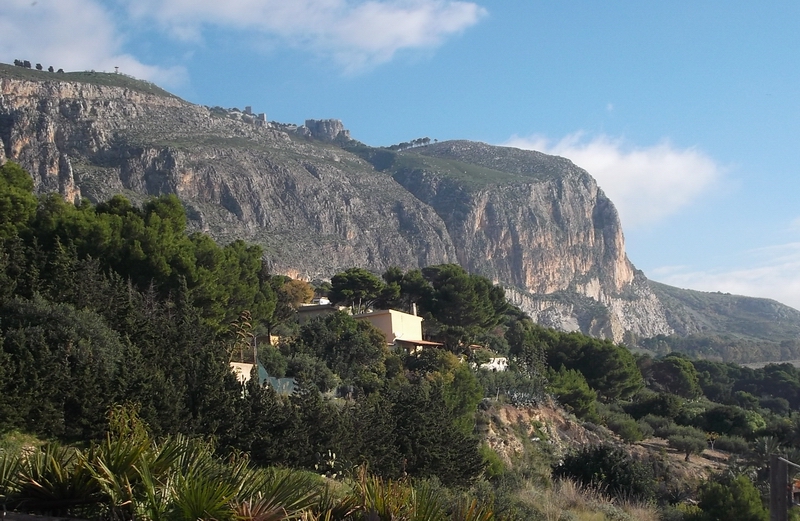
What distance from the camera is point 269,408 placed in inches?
674

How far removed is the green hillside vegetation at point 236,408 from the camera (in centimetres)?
758

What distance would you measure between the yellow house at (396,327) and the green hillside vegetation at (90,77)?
6692cm

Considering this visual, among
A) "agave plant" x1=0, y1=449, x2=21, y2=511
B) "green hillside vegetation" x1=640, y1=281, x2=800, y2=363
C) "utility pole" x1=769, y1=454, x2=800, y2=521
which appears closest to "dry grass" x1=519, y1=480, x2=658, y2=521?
"utility pole" x1=769, y1=454, x2=800, y2=521

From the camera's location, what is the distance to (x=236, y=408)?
16.9 m

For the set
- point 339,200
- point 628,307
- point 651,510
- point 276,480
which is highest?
point 339,200

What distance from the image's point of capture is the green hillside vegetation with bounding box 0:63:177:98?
310ft

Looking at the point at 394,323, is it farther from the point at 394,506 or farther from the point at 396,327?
the point at 394,506

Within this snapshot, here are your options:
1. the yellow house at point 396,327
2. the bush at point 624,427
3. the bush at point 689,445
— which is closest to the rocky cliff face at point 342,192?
the yellow house at point 396,327

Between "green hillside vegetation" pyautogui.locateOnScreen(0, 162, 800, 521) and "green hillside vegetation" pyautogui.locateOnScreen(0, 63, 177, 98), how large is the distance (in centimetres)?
6271

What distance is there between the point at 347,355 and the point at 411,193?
89.7m

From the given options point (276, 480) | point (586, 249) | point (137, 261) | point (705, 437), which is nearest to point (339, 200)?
point (586, 249)

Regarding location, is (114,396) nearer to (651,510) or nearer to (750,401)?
(651,510)

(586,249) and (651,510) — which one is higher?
(586,249)

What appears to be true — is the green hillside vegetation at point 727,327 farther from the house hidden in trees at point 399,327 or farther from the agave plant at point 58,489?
the agave plant at point 58,489
